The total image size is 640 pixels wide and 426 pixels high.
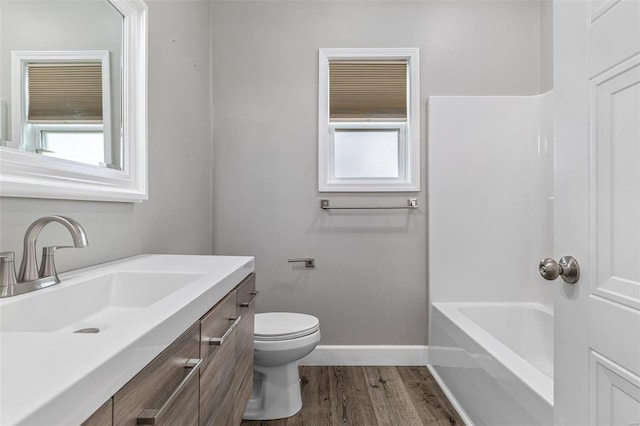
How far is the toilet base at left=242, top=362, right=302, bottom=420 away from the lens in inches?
69.7

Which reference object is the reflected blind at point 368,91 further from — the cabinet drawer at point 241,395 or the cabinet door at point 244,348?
the cabinet drawer at point 241,395

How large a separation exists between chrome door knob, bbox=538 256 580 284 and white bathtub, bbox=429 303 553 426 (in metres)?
0.58

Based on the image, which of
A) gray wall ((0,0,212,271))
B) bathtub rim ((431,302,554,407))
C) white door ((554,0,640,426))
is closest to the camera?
white door ((554,0,640,426))

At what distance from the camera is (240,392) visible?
1298 millimetres

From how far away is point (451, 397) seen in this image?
75.7 inches

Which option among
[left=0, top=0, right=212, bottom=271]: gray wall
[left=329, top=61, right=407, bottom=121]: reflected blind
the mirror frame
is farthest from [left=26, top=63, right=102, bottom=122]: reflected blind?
[left=329, top=61, right=407, bottom=121]: reflected blind

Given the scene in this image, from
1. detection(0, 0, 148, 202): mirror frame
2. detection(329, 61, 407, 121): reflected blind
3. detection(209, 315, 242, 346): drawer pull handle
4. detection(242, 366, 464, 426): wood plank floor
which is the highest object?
detection(329, 61, 407, 121): reflected blind

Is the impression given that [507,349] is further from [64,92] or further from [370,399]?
[64,92]

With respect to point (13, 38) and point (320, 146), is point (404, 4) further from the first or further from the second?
point (13, 38)

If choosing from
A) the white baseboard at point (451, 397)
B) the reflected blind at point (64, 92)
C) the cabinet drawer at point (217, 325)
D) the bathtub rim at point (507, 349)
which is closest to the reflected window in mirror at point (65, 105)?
the reflected blind at point (64, 92)

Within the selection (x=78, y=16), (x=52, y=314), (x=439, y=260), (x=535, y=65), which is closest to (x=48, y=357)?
(x=52, y=314)

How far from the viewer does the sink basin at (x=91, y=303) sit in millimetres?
787

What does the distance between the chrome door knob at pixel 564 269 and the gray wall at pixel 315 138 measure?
1.54 meters

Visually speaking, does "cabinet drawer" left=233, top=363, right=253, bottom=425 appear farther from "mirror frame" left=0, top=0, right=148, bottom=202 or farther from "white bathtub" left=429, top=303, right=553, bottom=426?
"white bathtub" left=429, top=303, right=553, bottom=426
